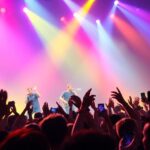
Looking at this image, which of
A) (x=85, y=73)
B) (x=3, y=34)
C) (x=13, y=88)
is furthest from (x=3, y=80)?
(x=85, y=73)

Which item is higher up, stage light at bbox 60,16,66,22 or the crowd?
stage light at bbox 60,16,66,22

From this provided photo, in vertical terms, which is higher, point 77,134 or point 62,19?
point 62,19

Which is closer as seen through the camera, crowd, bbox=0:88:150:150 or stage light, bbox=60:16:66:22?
crowd, bbox=0:88:150:150

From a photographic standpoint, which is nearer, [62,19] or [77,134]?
[77,134]

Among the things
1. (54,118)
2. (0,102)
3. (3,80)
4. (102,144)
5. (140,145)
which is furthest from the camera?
(3,80)

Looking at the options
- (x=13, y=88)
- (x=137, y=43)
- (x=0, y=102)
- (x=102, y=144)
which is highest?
(x=137, y=43)

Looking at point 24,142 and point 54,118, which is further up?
point 54,118

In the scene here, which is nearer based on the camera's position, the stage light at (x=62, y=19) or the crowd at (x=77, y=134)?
the crowd at (x=77, y=134)

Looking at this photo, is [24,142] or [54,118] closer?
[24,142]

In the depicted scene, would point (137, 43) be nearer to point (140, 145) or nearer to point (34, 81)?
point (34, 81)

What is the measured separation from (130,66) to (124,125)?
1388cm

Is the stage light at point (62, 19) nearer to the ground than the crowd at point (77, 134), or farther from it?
farther from it

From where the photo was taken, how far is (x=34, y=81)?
54.3 ft

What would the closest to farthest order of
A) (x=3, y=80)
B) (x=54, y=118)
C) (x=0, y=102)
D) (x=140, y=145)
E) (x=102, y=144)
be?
(x=102, y=144) < (x=54, y=118) < (x=140, y=145) < (x=0, y=102) < (x=3, y=80)
